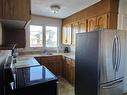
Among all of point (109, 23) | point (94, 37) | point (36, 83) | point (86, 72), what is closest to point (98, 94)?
point (86, 72)

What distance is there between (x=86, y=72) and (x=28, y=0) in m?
1.79

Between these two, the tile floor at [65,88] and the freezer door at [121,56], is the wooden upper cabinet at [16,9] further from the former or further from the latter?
the tile floor at [65,88]

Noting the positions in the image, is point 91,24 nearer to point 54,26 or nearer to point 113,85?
point 113,85

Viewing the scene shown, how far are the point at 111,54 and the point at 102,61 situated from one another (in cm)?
25

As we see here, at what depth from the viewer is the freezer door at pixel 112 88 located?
2143 mm

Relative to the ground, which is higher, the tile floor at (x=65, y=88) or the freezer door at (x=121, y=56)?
the freezer door at (x=121, y=56)

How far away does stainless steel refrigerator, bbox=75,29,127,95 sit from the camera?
208cm

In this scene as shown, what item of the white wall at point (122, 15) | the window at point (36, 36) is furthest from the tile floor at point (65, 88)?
the white wall at point (122, 15)

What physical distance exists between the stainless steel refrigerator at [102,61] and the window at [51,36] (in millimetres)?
2458

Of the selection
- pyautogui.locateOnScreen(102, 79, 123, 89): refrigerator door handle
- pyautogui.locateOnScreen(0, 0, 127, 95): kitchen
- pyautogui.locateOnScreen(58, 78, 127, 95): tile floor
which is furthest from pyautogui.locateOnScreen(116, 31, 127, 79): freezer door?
pyautogui.locateOnScreen(58, 78, 127, 95): tile floor

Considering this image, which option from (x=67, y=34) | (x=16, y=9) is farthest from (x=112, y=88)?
(x=67, y=34)

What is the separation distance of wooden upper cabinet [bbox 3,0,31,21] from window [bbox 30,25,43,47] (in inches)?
122

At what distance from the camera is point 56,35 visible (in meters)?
4.89

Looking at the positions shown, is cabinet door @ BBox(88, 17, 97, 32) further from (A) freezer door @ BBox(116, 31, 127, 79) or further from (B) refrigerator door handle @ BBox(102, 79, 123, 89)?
(B) refrigerator door handle @ BBox(102, 79, 123, 89)
